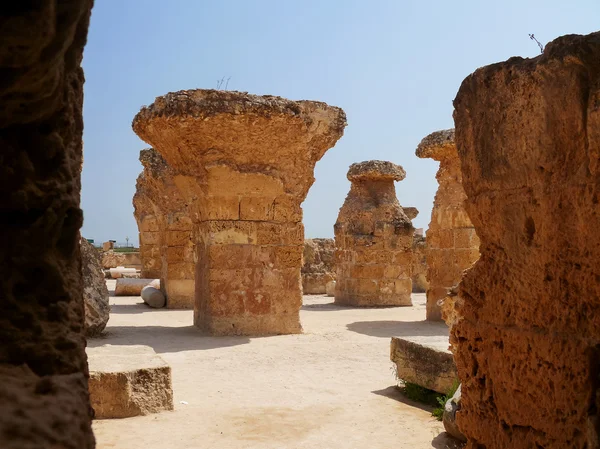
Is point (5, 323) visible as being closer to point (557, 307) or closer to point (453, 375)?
point (557, 307)

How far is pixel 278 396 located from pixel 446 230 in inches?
241

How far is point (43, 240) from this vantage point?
147 centimetres

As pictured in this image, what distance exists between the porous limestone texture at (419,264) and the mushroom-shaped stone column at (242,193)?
969cm

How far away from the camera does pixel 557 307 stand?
8.90 feet

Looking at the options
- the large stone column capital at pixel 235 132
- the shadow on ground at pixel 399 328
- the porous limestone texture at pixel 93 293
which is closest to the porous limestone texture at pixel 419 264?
the shadow on ground at pixel 399 328

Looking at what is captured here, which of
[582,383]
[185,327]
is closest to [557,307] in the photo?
[582,383]

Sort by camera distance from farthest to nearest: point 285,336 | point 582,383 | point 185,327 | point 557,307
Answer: point 185,327, point 285,336, point 557,307, point 582,383

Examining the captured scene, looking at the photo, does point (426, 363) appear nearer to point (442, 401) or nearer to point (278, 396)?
point (442, 401)

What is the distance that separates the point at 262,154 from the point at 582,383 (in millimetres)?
6593

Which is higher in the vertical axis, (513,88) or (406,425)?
(513,88)

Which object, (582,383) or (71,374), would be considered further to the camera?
(582,383)

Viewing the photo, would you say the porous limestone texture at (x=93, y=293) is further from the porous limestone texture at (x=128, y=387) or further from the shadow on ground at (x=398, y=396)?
the shadow on ground at (x=398, y=396)

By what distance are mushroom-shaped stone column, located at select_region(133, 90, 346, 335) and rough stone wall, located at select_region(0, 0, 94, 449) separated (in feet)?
22.5

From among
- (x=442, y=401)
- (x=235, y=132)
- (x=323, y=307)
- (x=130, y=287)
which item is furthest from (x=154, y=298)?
(x=442, y=401)
